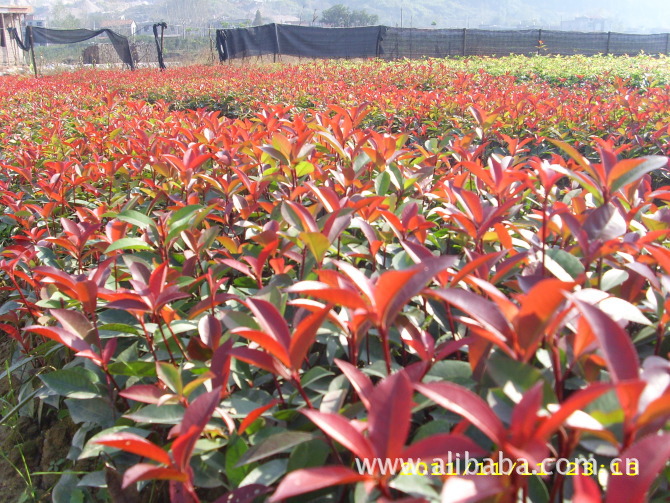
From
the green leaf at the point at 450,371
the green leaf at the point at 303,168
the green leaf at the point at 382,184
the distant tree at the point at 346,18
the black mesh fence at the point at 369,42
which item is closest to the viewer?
the green leaf at the point at 450,371

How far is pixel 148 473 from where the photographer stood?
0.64 meters

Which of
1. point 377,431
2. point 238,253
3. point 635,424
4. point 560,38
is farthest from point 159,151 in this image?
point 560,38

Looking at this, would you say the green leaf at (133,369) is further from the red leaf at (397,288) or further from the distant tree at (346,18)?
the distant tree at (346,18)

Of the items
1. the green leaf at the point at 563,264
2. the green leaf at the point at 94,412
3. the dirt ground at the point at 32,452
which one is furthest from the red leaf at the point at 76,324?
the green leaf at the point at 563,264

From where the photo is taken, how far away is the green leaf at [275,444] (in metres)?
0.72

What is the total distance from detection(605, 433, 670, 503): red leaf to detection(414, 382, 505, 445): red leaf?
0.41 ft

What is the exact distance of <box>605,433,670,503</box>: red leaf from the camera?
0.49 m

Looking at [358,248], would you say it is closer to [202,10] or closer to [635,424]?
[635,424]

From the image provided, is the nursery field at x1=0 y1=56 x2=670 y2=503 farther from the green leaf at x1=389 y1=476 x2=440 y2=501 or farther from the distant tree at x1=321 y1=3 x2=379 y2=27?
the distant tree at x1=321 y1=3 x2=379 y2=27

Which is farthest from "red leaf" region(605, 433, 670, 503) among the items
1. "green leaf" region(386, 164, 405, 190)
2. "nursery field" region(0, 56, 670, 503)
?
"green leaf" region(386, 164, 405, 190)

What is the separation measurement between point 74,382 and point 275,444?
1.83 feet

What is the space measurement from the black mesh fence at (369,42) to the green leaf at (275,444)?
21023 mm

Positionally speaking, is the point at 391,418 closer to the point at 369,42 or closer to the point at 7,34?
the point at 369,42

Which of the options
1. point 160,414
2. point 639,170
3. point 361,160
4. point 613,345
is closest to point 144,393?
point 160,414
